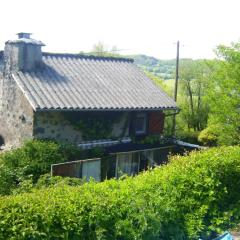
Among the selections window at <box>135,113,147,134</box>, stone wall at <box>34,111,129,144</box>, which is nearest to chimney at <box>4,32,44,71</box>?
stone wall at <box>34,111,129,144</box>

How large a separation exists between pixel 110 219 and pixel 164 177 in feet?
8.04

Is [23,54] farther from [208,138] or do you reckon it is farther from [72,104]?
[208,138]

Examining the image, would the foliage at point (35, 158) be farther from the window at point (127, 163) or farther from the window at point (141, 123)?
the window at point (141, 123)

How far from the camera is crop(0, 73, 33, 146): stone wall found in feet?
57.1

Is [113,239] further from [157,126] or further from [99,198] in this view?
[157,126]

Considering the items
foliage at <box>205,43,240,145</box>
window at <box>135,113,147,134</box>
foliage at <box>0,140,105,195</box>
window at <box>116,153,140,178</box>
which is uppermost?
foliage at <box>205,43,240,145</box>

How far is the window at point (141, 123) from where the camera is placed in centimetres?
2153

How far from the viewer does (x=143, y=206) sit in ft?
28.6

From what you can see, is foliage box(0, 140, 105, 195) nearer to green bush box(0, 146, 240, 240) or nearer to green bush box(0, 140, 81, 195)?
green bush box(0, 140, 81, 195)

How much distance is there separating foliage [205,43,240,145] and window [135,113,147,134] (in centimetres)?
357

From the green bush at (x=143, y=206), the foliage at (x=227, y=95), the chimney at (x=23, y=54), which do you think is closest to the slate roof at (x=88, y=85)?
the chimney at (x=23, y=54)

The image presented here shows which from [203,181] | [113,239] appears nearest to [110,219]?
[113,239]

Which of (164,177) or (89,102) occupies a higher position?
(89,102)

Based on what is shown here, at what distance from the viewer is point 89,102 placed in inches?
722
